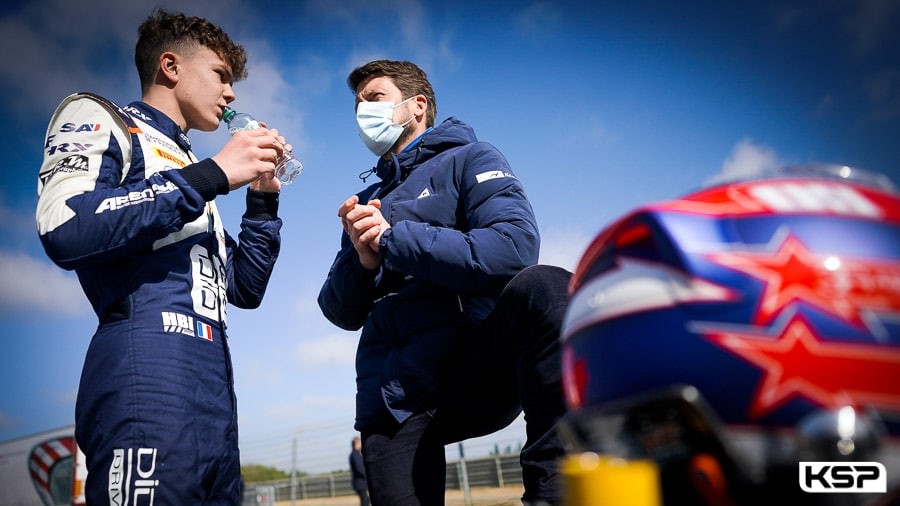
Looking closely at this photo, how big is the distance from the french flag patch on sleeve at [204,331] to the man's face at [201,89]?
3.26ft

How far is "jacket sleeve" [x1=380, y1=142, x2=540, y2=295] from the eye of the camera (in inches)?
74.3

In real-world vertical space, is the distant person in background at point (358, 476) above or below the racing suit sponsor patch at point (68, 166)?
below

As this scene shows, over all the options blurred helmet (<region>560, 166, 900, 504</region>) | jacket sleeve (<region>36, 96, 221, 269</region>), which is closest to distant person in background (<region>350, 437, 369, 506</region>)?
jacket sleeve (<region>36, 96, 221, 269</region>)

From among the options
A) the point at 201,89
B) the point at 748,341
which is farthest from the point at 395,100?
Result: the point at 748,341

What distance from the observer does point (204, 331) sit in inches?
87.0

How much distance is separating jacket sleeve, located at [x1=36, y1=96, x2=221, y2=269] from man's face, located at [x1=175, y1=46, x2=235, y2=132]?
0.48m

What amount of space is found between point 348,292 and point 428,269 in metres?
0.52

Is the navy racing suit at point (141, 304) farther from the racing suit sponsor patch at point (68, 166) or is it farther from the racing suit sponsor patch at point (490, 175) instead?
the racing suit sponsor patch at point (490, 175)

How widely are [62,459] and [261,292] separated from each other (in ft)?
38.9

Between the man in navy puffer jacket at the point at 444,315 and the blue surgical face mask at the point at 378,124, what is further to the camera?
the blue surgical face mask at the point at 378,124

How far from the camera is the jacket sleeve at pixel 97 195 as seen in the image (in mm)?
1863

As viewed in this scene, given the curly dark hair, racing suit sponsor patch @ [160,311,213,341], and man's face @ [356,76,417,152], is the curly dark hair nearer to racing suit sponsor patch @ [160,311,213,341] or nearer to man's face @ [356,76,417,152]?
man's face @ [356,76,417,152]

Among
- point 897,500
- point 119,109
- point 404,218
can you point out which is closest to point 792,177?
point 897,500

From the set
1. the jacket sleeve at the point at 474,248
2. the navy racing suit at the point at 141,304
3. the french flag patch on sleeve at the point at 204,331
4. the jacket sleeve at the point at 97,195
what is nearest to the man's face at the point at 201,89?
the navy racing suit at the point at 141,304
